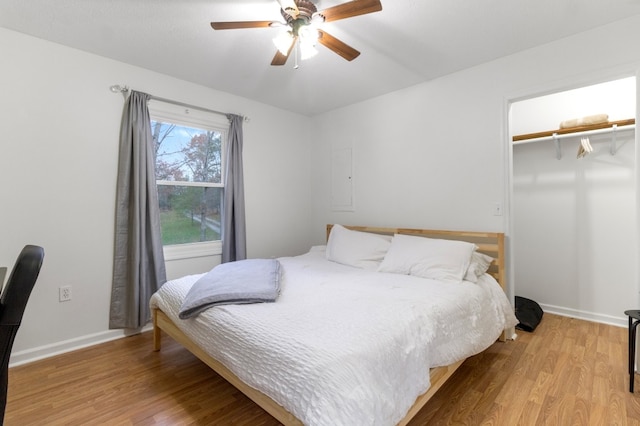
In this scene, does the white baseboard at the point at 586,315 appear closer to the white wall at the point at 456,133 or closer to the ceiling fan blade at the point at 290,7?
the white wall at the point at 456,133

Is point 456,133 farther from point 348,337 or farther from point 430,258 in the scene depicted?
point 348,337

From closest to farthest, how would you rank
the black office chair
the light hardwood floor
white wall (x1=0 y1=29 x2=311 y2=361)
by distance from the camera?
the black office chair, the light hardwood floor, white wall (x1=0 y1=29 x2=311 y2=361)

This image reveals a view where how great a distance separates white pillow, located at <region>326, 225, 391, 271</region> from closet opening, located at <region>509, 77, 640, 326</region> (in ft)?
3.79

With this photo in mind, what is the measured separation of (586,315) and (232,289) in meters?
3.40

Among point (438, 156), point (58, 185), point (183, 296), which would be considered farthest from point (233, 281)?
point (438, 156)

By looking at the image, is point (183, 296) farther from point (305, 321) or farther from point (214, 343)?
point (305, 321)

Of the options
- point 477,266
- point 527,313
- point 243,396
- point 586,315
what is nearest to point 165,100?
point 243,396

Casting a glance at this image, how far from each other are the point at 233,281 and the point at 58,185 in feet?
5.64

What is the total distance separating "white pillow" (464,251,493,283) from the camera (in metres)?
2.31

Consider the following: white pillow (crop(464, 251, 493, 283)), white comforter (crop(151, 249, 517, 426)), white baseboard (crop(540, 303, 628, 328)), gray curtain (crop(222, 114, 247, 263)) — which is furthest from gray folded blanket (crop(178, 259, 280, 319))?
white baseboard (crop(540, 303, 628, 328))

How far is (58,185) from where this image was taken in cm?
238

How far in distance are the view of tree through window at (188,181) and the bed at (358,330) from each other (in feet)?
3.35

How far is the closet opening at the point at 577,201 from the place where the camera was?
272 cm

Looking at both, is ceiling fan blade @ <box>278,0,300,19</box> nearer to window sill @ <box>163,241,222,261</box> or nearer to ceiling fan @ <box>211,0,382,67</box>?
ceiling fan @ <box>211,0,382,67</box>
